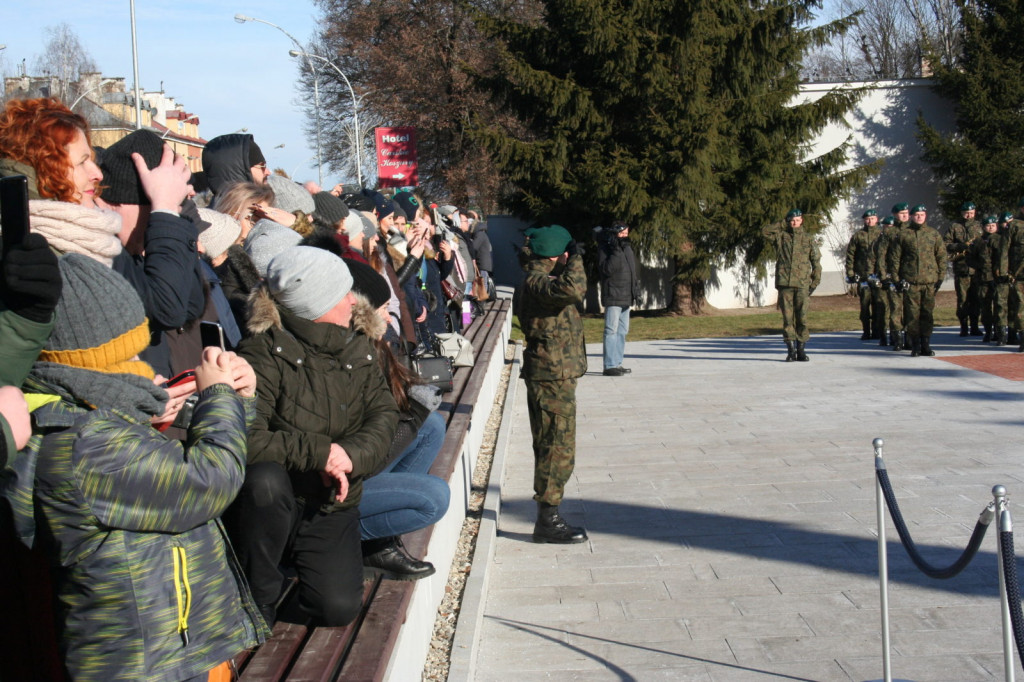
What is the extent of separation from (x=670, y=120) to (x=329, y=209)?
59.8ft

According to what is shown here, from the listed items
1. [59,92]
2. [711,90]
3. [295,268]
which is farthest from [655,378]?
[59,92]

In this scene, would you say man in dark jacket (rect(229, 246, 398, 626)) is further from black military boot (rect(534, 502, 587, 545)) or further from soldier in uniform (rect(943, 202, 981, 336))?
soldier in uniform (rect(943, 202, 981, 336))

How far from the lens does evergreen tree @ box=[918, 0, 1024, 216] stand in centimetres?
2817

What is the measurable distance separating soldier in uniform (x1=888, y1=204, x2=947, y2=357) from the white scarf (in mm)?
13463

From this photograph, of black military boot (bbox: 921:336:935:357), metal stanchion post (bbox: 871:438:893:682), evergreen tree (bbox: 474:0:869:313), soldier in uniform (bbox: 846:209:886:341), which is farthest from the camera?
evergreen tree (bbox: 474:0:869:313)

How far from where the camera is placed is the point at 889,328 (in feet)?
51.9

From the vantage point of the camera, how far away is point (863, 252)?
57.7 ft

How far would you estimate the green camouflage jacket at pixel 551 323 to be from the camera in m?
6.30

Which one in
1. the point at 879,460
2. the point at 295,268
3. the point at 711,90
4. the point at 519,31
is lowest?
the point at 879,460

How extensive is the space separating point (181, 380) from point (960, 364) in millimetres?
12870

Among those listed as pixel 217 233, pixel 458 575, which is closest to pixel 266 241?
pixel 217 233

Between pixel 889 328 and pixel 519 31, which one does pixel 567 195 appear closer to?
pixel 519 31

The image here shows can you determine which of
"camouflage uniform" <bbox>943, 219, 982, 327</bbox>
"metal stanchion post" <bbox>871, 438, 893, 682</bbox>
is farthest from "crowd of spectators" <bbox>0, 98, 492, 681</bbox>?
"camouflage uniform" <bbox>943, 219, 982, 327</bbox>

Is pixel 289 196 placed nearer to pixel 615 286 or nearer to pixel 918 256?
pixel 615 286
